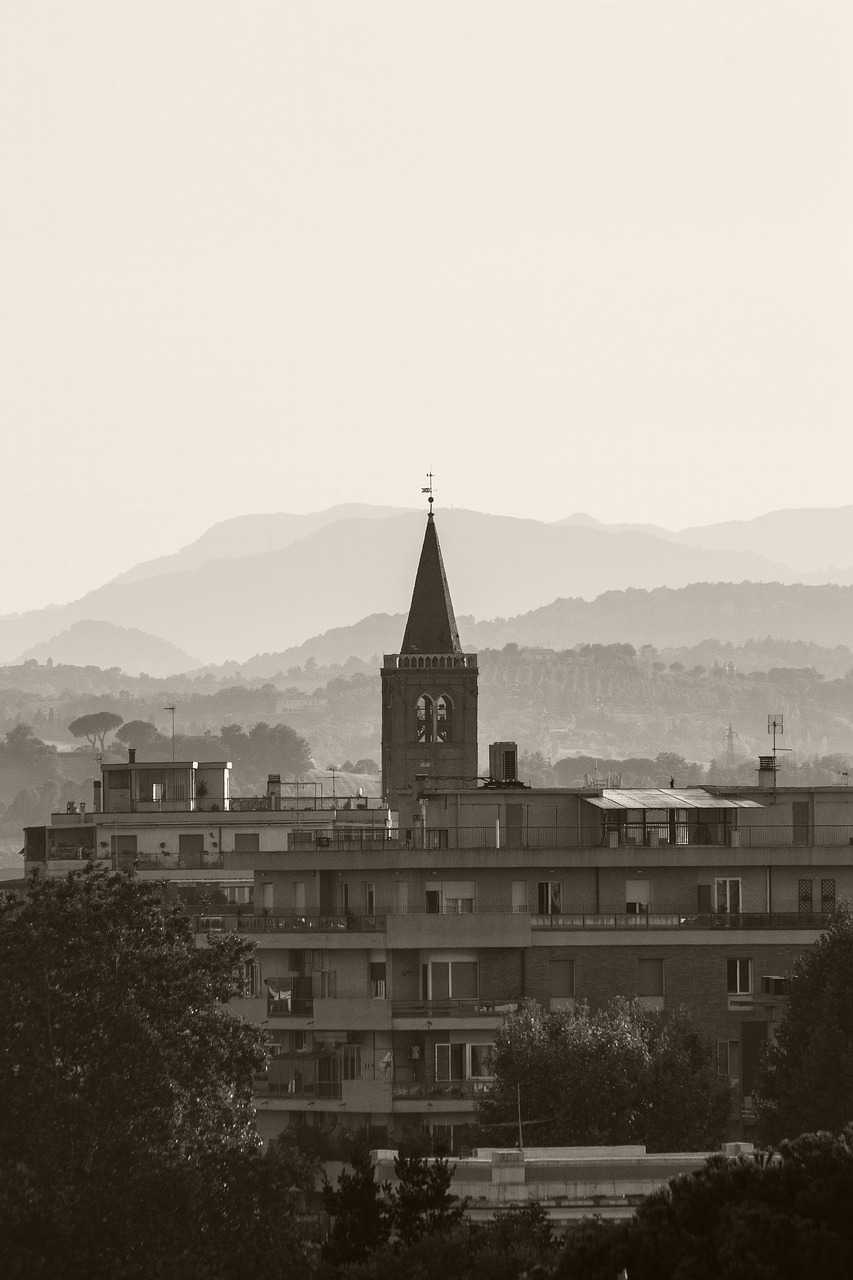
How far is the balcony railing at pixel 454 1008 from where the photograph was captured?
54.8m

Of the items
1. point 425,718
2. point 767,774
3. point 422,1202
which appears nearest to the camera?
point 422,1202

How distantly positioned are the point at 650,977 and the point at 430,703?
67.7 metres

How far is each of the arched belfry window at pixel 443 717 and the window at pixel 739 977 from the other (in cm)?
6723

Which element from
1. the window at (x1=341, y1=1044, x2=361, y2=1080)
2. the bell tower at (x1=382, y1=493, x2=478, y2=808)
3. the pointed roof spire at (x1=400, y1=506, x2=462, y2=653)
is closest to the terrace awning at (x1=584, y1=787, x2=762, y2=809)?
the window at (x1=341, y1=1044, x2=361, y2=1080)

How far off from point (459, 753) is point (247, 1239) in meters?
82.5

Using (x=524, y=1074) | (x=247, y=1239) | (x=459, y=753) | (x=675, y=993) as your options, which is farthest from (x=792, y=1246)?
(x=459, y=753)

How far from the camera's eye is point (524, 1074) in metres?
48.6

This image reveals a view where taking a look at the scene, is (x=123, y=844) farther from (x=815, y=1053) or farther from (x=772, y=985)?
(x=815, y=1053)

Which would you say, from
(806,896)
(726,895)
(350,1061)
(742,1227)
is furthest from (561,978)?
(742,1227)

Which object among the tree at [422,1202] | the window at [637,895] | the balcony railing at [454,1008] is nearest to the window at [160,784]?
the window at [637,895]

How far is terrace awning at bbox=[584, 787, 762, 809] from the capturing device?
6197 centimetres

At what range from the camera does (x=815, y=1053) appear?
47062 mm

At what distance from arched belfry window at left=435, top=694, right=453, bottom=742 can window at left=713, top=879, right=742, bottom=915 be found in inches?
2591

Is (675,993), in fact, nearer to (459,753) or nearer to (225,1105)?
(225,1105)
